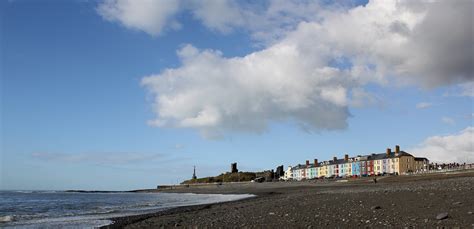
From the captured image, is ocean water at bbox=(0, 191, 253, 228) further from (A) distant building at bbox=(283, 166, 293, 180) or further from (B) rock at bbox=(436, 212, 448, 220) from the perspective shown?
(A) distant building at bbox=(283, 166, 293, 180)

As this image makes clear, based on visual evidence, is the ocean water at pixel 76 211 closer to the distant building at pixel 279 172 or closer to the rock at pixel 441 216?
the rock at pixel 441 216

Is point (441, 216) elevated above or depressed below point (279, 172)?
above

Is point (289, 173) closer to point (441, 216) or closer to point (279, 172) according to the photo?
point (279, 172)

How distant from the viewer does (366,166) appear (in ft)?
494

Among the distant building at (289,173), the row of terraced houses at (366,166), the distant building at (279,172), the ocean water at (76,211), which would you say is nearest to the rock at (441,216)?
the ocean water at (76,211)

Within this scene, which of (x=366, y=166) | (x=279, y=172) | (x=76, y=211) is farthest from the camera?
(x=279, y=172)

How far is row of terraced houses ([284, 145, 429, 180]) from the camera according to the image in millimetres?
135188

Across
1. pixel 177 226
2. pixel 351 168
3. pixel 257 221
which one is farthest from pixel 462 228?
pixel 351 168

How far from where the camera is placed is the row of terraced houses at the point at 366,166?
135 m

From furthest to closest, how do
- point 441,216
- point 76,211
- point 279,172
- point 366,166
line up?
point 279,172 → point 366,166 → point 76,211 → point 441,216

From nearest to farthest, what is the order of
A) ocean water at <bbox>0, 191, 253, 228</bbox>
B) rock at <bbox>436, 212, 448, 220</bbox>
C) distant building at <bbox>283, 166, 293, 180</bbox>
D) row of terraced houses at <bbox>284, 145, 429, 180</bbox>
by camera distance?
1. rock at <bbox>436, 212, 448, 220</bbox>
2. ocean water at <bbox>0, 191, 253, 228</bbox>
3. row of terraced houses at <bbox>284, 145, 429, 180</bbox>
4. distant building at <bbox>283, 166, 293, 180</bbox>

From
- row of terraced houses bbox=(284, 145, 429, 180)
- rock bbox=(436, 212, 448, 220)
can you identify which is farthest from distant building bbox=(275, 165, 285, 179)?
rock bbox=(436, 212, 448, 220)

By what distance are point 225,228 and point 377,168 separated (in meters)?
139

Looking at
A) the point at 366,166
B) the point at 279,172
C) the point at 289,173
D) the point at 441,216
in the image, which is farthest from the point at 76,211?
the point at 289,173
